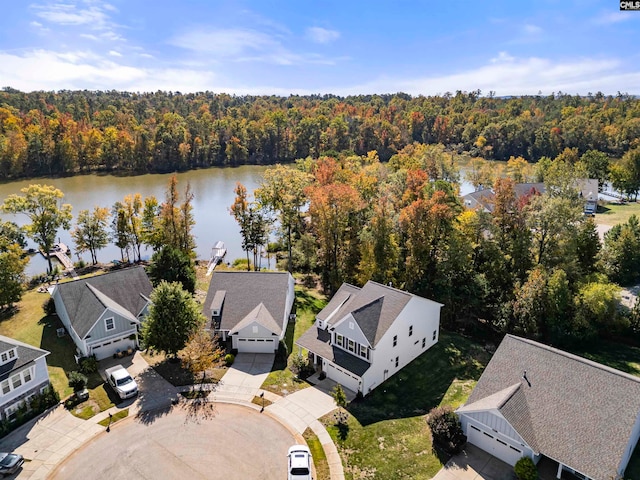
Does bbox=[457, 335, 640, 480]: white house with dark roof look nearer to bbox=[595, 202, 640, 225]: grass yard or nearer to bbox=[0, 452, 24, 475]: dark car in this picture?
bbox=[0, 452, 24, 475]: dark car

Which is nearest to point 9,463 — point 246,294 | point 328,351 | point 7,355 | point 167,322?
point 7,355

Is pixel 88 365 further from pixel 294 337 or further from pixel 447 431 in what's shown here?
pixel 447 431

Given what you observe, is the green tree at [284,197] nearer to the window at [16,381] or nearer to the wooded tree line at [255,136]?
the window at [16,381]

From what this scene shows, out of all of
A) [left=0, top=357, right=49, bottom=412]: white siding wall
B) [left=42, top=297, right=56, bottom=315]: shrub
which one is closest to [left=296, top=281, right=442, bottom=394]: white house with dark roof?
[left=0, top=357, right=49, bottom=412]: white siding wall

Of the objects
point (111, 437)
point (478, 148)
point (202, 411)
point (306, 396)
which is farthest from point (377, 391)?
point (478, 148)

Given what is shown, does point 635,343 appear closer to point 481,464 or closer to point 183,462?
point 481,464

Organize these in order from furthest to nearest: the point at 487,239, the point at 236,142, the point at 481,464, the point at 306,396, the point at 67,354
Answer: the point at 236,142, the point at 487,239, the point at 67,354, the point at 306,396, the point at 481,464
